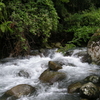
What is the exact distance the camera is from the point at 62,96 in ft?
13.1

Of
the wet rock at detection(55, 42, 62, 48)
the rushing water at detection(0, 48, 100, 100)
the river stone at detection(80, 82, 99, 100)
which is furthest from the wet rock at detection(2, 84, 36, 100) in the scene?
the wet rock at detection(55, 42, 62, 48)

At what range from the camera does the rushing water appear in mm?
4139

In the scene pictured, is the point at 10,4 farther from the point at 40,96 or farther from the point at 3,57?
the point at 40,96

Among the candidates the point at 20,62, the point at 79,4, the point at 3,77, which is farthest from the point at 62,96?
the point at 79,4

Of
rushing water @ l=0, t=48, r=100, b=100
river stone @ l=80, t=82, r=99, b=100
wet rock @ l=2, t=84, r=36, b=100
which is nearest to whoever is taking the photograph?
river stone @ l=80, t=82, r=99, b=100

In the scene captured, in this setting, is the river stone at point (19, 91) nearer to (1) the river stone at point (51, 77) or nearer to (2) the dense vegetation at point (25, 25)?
(1) the river stone at point (51, 77)

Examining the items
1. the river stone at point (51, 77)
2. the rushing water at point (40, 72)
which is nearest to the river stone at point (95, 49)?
the rushing water at point (40, 72)

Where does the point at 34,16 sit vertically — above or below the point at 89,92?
above

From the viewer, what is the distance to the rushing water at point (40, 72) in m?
4.14

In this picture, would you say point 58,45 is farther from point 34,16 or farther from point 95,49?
point 95,49

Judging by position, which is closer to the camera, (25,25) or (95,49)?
(95,49)

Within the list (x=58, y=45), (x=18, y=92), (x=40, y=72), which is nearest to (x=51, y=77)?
(x=40, y=72)

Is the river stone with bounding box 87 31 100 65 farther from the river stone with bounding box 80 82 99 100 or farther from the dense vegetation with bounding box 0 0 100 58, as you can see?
the river stone with bounding box 80 82 99 100

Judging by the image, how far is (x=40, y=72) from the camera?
19.5 feet
